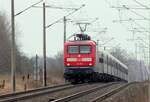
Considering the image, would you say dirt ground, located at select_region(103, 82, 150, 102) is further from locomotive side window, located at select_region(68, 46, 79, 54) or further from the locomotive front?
locomotive side window, located at select_region(68, 46, 79, 54)

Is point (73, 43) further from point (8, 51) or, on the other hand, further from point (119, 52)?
point (119, 52)

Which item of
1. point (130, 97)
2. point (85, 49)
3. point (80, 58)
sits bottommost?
point (130, 97)

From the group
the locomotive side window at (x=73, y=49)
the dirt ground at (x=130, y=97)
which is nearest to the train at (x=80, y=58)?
the locomotive side window at (x=73, y=49)

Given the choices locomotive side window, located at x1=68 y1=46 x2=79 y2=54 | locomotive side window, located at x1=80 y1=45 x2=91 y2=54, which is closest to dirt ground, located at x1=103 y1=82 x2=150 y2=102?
locomotive side window, located at x1=80 y1=45 x2=91 y2=54

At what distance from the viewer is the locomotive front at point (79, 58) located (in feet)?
152

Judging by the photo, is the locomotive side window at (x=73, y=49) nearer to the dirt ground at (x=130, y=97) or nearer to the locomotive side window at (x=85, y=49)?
the locomotive side window at (x=85, y=49)

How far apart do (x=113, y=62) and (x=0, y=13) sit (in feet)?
93.3

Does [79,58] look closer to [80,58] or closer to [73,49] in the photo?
[80,58]

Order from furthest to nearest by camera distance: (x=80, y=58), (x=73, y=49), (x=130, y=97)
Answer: (x=73, y=49) → (x=80, y=58) → (x=130, y=97)

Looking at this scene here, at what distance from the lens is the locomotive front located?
4628cm

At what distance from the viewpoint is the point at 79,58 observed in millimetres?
46469

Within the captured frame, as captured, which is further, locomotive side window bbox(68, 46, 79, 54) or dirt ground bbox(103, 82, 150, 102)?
locomotive side window bbox(68, 46, 79, 54)

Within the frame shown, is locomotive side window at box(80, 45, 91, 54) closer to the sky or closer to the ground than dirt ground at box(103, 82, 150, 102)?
closer to the sky

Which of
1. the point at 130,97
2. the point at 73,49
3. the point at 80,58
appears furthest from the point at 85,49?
the point at 130,97
